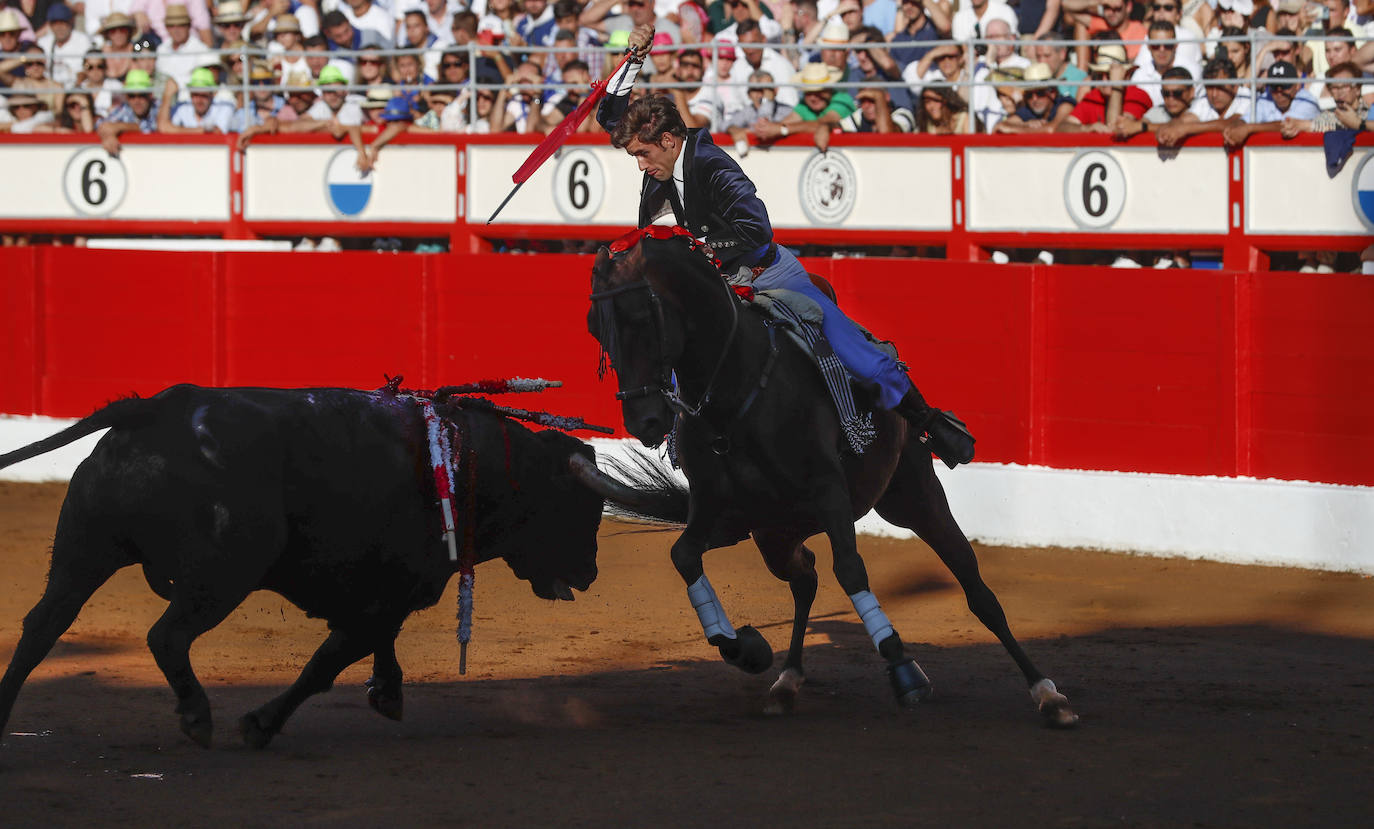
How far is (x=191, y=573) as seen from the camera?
511 cm

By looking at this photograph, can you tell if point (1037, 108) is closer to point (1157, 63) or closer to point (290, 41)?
point (1157, 63)

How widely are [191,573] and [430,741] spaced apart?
103 centimetres

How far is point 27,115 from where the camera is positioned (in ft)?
50.1

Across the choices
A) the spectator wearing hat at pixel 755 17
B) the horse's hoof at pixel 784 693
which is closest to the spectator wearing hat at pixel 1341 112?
the spectator wearing hat at pixel 755 17

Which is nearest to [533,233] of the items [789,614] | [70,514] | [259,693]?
[789,614]

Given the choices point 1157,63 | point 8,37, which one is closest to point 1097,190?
point 1157,63

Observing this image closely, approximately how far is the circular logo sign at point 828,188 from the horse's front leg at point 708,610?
6768 mm

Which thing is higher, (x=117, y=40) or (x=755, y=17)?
(x=117, y=40)

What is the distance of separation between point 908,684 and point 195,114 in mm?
10745

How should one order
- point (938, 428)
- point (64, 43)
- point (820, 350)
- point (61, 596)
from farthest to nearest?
1. point (64, 43)
2. point (938, 428)
3. point (820, 350)
4. point (61, 596)

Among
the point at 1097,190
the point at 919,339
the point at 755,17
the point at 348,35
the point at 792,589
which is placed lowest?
the point at 792,589

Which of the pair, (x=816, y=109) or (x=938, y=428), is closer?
(x=938, y=428)

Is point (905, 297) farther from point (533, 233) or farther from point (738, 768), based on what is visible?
point (738, 768)

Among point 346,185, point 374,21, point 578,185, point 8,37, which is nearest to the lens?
point 578,185
